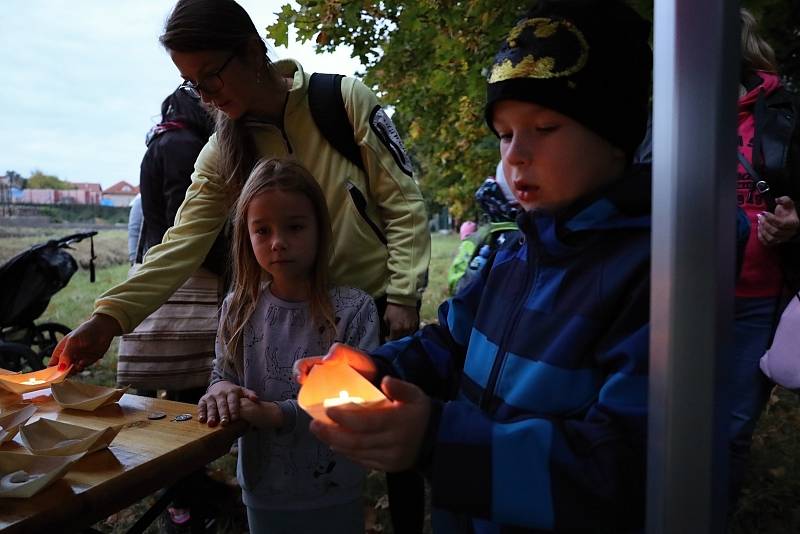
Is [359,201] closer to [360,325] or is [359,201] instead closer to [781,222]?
[360,325]

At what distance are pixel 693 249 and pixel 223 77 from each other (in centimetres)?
173

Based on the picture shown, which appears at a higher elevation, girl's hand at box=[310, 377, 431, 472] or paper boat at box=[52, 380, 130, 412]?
girl's hand at box=[310, 377, 431, 472]

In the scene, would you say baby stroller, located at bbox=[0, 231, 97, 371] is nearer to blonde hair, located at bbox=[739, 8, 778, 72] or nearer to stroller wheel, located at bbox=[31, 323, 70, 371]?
stroller wheel, located at bbox=[31, 323, 70, 371]

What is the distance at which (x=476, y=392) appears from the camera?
3.76ft

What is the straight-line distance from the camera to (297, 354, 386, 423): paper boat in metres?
0.85

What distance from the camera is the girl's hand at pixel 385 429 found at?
2.59ft

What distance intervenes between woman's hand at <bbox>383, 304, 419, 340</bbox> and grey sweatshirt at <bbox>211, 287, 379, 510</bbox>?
4.2 inches

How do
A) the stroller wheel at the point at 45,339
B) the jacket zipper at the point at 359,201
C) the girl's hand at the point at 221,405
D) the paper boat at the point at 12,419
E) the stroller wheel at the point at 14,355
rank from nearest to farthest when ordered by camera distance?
the paper boat at the point at 12,419 < the girl's hand at the point at 221,405 < the jacket zipper at the point at 359,201 < the stroller wheel at the point at 14,355 < the stroller wheel at the point at 45,339

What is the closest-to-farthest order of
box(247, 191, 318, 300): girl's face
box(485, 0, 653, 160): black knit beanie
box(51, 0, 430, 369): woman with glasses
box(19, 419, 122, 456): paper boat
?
box(485, 0, 653, 160): black knit beanie < box(19, 419, 122, 456): paper boat < box(247, 191, 318, 300): girl's face < box(51, 0, 430, 369): woman with glasses

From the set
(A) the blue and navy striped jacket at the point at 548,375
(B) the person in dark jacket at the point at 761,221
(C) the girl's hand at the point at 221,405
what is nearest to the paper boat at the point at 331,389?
(A) the blue and navy striped jacket at the point at 548,375

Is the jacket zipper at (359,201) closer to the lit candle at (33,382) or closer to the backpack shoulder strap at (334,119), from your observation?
the backpack shoulder strap at (334,119)

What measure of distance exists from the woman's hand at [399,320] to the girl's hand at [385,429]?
115 cm

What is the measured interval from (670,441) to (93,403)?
145 centimetres

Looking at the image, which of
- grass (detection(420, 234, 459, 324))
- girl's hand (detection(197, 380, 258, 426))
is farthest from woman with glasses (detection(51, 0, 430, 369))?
grass (detection(420, 234, 459, 324))
